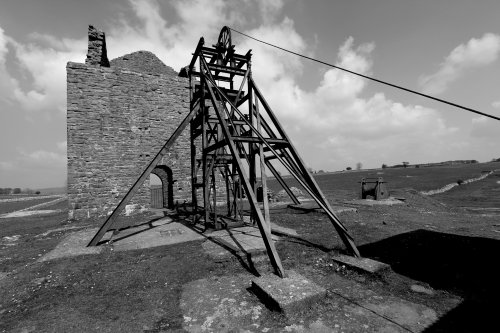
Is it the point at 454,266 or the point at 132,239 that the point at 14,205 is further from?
the point at 454,266

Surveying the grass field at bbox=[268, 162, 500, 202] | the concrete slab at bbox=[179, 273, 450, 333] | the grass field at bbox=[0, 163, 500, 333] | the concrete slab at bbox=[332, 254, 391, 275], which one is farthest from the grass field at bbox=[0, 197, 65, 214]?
the grass field at bbox=[268, 162, 500, 202]

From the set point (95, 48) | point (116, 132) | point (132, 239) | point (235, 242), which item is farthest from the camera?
point (95, 48)

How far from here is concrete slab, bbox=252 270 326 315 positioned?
3086mm

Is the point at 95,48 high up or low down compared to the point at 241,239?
up

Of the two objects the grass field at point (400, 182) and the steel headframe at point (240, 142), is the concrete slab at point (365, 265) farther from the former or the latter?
the grass field at point (400, 182)

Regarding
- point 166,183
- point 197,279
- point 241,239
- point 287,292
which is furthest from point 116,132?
point 287,292

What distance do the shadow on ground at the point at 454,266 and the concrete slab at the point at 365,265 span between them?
370 millimetres

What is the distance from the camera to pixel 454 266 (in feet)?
14.8

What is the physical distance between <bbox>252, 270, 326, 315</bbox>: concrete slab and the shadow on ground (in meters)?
1.35

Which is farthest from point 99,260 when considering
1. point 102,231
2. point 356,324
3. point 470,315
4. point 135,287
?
point 470,315

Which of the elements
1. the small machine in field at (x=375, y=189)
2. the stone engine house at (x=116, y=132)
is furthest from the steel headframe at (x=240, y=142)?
the small machine in field at (x=375, y=189)

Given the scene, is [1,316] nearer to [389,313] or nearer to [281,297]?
[281,297]

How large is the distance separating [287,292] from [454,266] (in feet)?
11.3

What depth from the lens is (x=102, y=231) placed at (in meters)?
6.14
